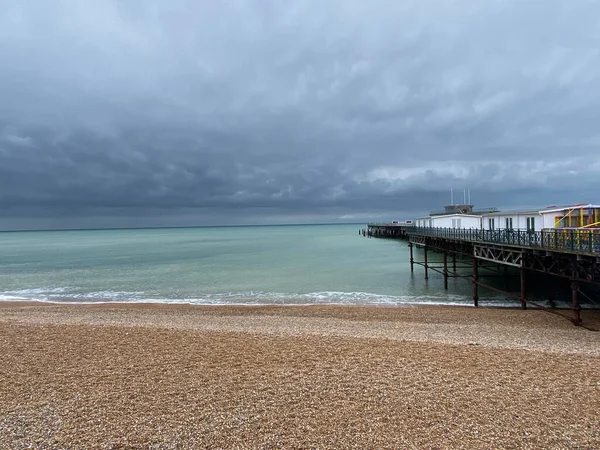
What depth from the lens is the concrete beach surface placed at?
545 centimetres

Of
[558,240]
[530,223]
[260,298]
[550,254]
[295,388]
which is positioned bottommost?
[260,298]

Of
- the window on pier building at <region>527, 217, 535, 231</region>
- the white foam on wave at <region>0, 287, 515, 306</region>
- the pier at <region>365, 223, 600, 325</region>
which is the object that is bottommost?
the white foam on wave at <region>0, 287, 515, 306</region>

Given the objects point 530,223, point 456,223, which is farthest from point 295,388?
point 456,223

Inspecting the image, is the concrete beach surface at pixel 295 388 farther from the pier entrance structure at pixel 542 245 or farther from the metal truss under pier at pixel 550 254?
the pier entrance structure at pixel 542 245

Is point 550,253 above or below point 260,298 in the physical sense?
above

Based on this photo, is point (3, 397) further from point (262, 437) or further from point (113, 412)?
point (262, 437)

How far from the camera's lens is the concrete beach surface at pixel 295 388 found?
5.45 metres

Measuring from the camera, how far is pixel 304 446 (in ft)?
17.0

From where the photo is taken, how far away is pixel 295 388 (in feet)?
23.1

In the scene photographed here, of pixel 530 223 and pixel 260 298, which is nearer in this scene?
pixel 530 223

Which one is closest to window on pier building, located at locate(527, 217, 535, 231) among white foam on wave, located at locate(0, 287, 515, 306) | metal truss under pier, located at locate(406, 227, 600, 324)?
metal truss under pier, located at locate(406, 227, 600, 324)

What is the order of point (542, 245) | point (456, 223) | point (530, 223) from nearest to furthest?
point (542, 245) < point (530, 223) < point (456, 223)

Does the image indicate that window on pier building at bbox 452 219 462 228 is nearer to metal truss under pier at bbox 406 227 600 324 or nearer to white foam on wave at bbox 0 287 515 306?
metal truss under pier at bbox 406 227 600 324

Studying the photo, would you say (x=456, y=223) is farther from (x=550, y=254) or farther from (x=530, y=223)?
(x=550, y=254)
